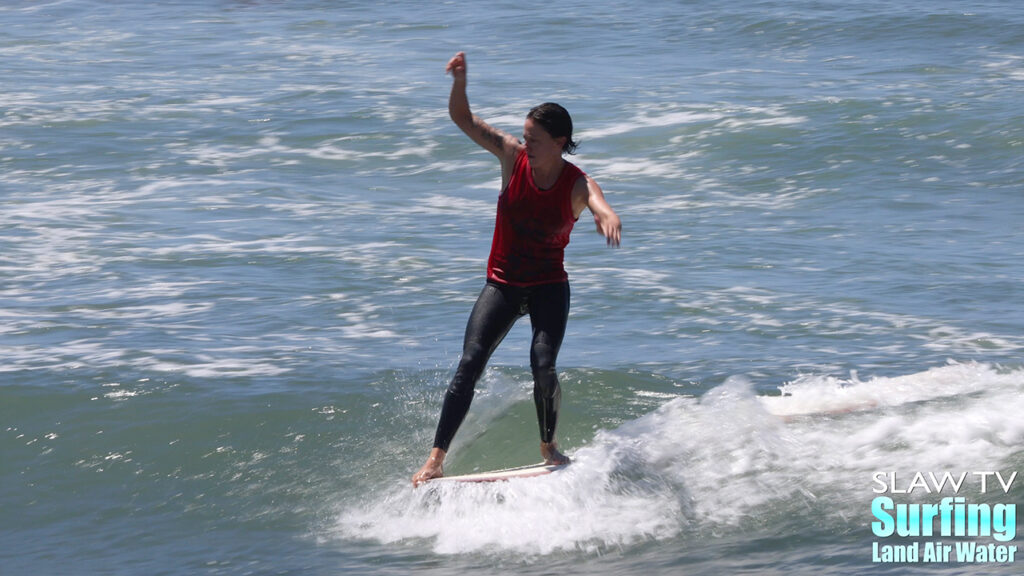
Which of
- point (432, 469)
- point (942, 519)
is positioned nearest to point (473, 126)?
point (432, 469)

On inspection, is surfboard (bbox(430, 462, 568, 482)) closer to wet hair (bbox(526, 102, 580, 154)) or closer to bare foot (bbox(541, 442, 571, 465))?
bare foot (bbox(541, 442, 571, 465))

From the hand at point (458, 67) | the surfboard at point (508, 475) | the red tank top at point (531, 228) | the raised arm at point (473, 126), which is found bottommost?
the surfboard at point (508, 475)

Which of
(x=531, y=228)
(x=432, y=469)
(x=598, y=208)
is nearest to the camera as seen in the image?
(x=598, y=208)

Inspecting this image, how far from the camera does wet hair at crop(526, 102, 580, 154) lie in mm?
6012

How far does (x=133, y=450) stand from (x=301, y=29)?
22.2 metres

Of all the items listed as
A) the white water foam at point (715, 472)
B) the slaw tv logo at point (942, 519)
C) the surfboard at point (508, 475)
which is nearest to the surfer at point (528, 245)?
the surfboard at point (508, 475)

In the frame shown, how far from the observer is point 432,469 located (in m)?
6.48

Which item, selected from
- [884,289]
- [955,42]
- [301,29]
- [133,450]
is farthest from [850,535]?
[301,29]

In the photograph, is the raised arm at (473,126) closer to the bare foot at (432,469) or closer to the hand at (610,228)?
the hand at (610,228)

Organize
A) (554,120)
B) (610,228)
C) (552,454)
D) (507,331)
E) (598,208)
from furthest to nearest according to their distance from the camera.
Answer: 1. (552,454)
2. (507,331)
3. (554,120)
4. (598,208)
5. (610,228)

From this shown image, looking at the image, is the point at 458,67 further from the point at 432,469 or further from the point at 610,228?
the point at 432,469

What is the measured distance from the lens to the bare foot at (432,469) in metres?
6.47

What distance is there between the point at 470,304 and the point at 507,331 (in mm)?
4355

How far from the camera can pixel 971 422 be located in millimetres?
7039
